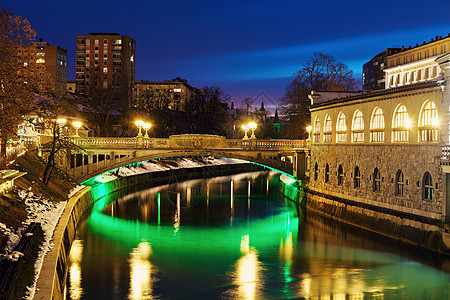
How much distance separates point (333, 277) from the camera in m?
24.4

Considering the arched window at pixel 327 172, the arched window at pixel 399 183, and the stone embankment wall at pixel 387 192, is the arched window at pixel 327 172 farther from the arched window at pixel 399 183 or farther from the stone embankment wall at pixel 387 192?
the arched window at pixel 399 183

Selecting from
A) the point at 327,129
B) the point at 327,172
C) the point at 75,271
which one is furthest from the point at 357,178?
the point at 75,271

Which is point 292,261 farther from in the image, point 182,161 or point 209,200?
point 182,161

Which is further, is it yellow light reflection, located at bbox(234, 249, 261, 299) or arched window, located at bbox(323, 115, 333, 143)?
arched window, located at bbox(323, 115, 333, 143)

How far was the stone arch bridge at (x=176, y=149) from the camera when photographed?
153 ft

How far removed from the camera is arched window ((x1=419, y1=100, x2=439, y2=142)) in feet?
94.1

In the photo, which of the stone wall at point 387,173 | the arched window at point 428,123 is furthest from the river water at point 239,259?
the arched window at point 428,123

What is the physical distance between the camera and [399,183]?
105 ft

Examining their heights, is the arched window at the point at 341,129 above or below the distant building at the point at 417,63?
below

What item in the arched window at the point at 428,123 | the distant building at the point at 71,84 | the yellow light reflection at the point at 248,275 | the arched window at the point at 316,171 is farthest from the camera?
the distant building at the point at 71,84

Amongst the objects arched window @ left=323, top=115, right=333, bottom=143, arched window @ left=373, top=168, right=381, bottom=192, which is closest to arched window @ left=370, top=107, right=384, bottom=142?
arched window @ left=373, top=168, right=381, bottom=192

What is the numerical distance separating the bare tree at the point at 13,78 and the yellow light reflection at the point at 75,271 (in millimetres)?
6102

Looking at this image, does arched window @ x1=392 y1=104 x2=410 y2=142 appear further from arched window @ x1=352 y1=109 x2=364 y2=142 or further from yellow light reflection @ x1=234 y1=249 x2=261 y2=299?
yellow light reflection @ x1=234 y1=249 x2=261 y2=299

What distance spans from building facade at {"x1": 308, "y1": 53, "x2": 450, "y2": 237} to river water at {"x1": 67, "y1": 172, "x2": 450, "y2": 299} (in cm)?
200
